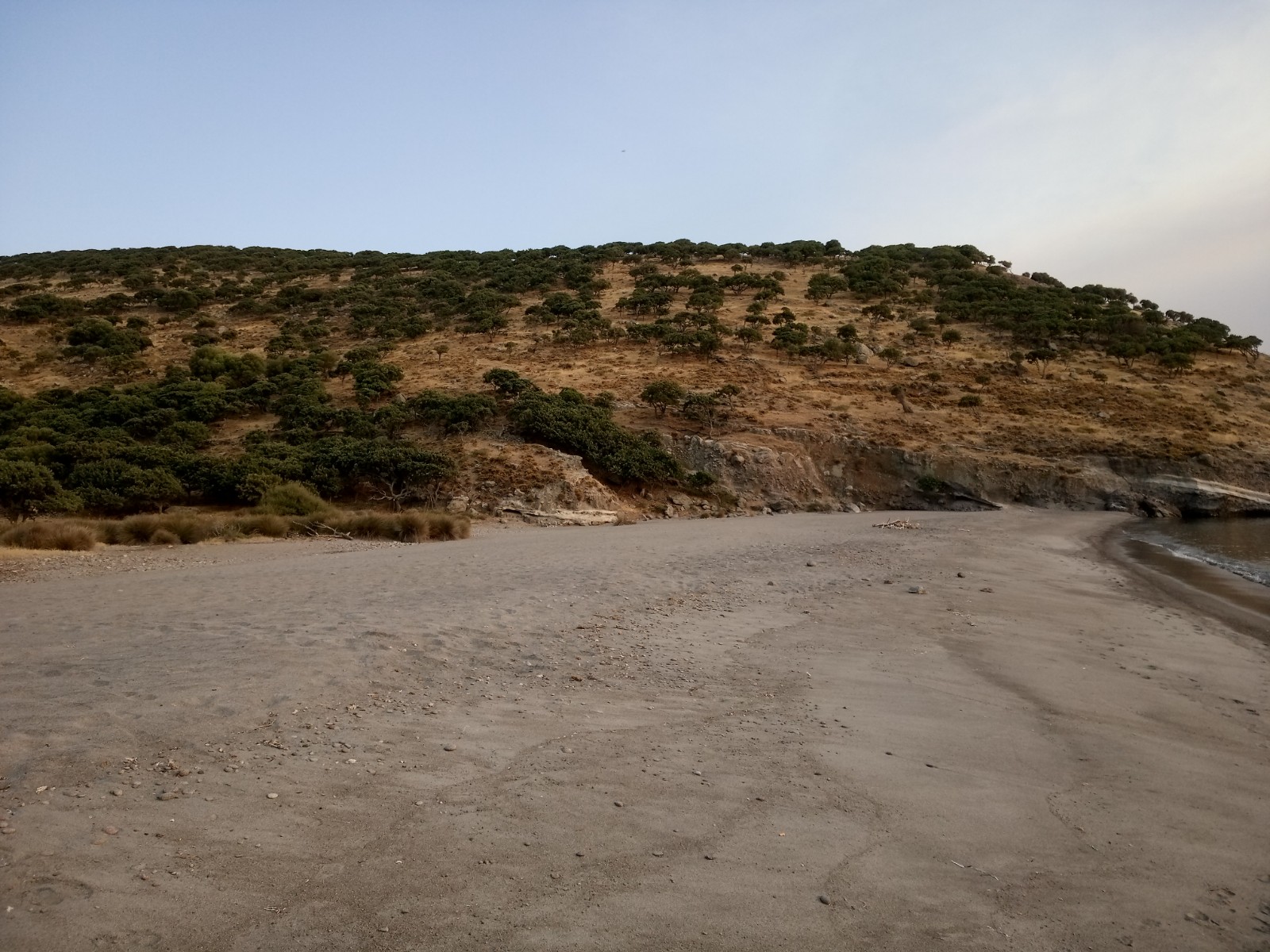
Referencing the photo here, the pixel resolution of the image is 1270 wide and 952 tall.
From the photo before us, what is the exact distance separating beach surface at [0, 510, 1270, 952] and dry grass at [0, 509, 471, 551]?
7.42 m

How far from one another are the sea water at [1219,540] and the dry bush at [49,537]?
22209 mm

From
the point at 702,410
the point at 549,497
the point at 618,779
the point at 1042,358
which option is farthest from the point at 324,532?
the point at 1042,358

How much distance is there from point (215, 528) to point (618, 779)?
1623 cm

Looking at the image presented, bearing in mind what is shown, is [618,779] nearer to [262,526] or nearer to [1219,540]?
[262,526]

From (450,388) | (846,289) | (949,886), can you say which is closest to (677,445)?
(450,388)

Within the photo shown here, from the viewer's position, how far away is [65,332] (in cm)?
4428

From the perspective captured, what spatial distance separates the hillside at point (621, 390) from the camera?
86.9ft

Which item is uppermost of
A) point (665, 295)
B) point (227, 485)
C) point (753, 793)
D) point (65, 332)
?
point (665, 295)

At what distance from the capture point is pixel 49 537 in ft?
49.2

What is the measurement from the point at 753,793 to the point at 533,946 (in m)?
1.66

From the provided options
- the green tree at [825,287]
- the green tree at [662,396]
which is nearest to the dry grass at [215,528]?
the green tree at [662,396]

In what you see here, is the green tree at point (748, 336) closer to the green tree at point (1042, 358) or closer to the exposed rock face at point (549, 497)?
the green tree at point (1042, 358)

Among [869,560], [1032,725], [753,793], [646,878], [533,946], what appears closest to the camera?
[533,946]

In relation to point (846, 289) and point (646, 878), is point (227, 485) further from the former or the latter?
point (846, 289)
